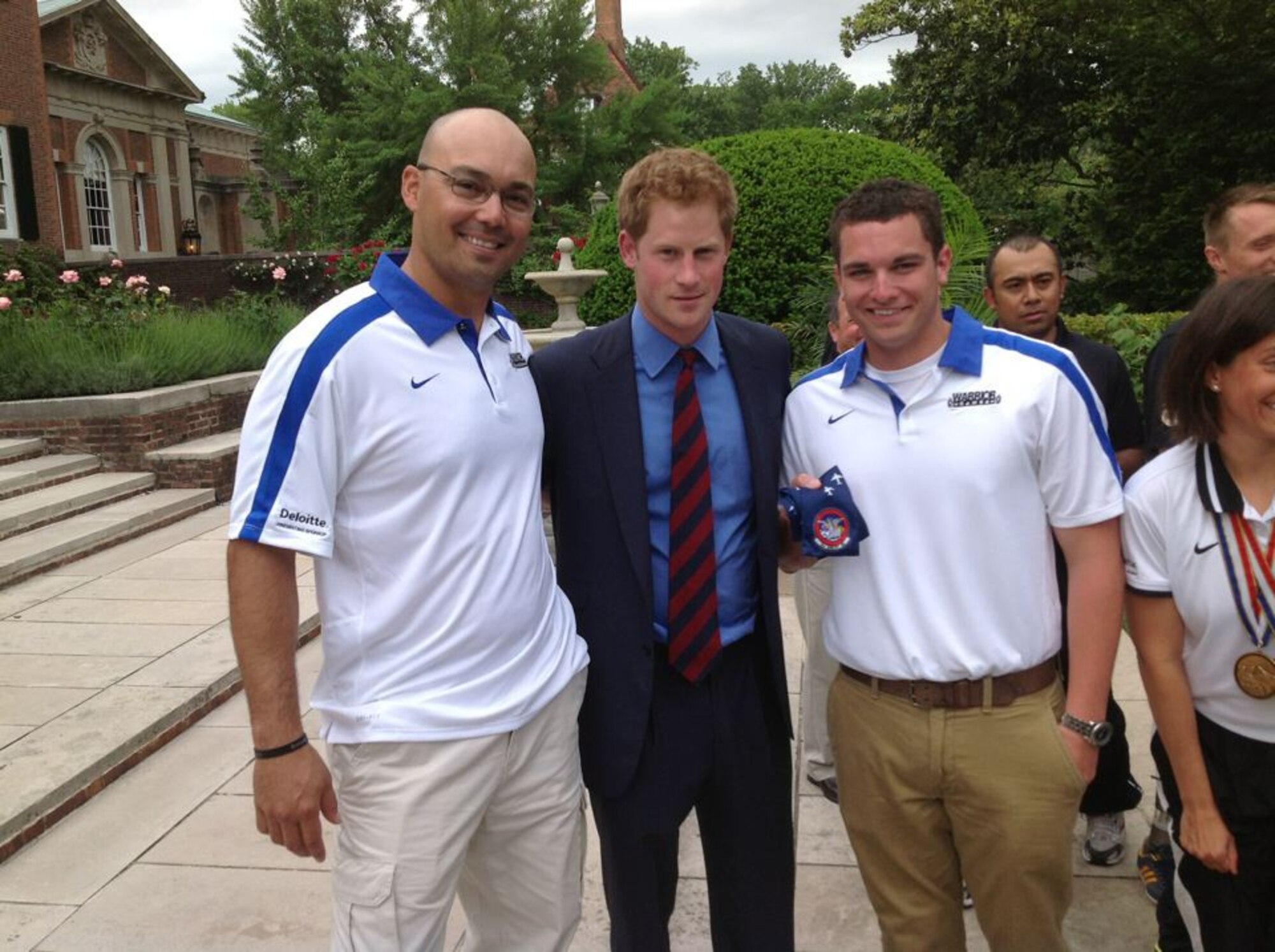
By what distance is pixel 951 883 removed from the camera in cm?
230

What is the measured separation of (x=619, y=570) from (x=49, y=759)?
2.95 meters

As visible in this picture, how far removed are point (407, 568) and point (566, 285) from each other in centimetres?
732

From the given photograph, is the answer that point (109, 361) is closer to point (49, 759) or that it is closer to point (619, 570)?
point (49, 759)

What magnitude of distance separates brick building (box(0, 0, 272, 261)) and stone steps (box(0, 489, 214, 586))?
12.5m

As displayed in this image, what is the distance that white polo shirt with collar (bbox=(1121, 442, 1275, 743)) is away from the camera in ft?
6.57

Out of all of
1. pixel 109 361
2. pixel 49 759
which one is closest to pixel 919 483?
pixel 49 759

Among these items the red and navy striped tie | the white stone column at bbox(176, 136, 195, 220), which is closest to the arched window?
the white stone column at bbox(176, 136, 195, 220)

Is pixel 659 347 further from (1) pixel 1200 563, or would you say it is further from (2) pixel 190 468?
(2) pixel 190 468

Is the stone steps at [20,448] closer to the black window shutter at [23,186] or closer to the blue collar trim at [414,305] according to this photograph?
the blue collar trim at [414,305]

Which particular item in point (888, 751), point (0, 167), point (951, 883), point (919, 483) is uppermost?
point (0, 167)

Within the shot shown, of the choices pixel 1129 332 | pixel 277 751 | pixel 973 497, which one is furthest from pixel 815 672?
pixel 1129 332

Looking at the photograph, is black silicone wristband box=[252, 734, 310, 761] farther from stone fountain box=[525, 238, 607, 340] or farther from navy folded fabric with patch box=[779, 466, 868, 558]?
stone fountain box=[525, 238, 607, 340]

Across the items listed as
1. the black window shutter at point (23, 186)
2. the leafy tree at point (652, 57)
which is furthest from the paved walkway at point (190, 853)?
the leafy tree at point (652, 57)

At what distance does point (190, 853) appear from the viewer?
3525 millimetres
